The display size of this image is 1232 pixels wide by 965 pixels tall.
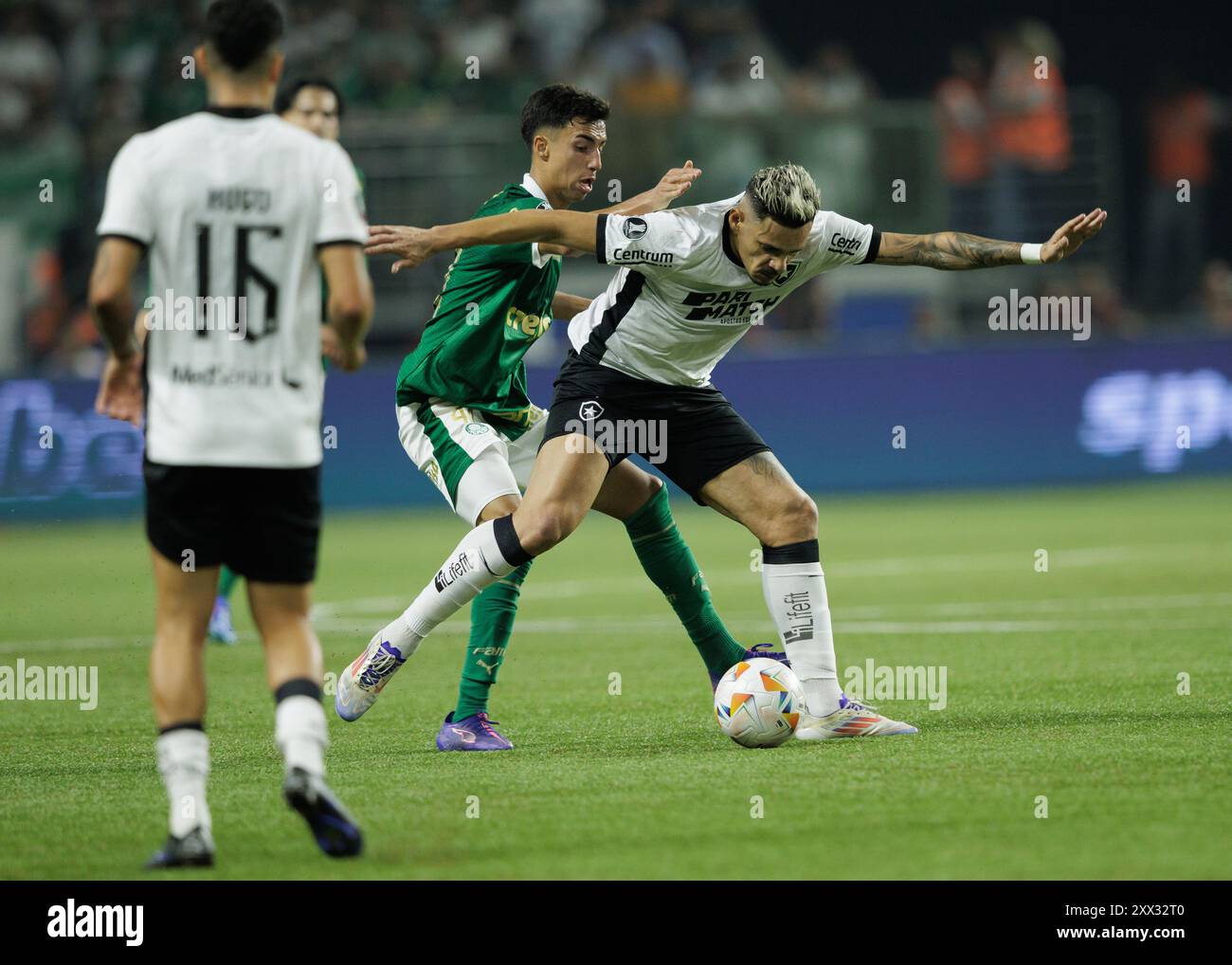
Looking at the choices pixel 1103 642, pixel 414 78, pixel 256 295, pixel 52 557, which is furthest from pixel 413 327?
pixel 256 295

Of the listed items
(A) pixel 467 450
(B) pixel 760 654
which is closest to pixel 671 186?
(A) pixel 467 450

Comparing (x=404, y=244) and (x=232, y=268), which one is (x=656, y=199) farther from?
(x=232, y=268)

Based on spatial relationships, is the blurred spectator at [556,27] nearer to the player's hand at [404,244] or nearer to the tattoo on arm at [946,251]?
the tattoo on arm at [946,251]

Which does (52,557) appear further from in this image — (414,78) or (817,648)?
(817,648)

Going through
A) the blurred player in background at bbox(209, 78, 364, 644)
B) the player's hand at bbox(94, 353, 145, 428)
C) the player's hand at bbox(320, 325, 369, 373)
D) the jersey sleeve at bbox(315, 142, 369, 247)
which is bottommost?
the player's hand at bbox(94, 353, 145, 428)

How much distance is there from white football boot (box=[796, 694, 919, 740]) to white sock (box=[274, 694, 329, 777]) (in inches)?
96.3

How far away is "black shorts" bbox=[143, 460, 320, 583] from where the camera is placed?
16.2 feet

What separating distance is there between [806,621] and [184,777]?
2.73m

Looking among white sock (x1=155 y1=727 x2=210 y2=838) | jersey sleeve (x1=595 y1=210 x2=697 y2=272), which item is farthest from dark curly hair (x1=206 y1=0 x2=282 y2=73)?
jersey sleeve (x1=595 y1=210 x2=697 y2=272)

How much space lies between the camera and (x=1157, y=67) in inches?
952

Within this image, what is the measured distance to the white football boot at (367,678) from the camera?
7117mm

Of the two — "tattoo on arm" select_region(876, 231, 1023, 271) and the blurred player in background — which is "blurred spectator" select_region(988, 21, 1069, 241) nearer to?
the blurred player in background

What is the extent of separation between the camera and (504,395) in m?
7.67

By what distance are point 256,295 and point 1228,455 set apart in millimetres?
15515
